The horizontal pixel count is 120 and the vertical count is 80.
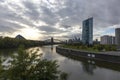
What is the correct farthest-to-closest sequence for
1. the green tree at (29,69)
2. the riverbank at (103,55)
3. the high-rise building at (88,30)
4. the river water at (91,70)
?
the high-rise building at (88,30) → the riverbank at (103,55) → the river water at (91,70) → the green tree at (29,69)

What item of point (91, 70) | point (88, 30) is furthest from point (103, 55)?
point (88, 30)

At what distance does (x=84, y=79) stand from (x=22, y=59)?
19.7m

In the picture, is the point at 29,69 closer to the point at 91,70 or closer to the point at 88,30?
the point at 91,70

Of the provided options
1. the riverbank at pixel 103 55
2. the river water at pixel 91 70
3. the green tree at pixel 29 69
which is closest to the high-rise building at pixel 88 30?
the riverbank at pixel 103 55

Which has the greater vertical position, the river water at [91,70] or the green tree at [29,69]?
the green tree at [29,69]

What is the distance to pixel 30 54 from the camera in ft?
28.2

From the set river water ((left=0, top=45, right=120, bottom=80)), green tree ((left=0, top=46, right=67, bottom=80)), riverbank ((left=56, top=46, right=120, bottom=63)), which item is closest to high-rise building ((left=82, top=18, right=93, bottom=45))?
riverbank ((left=56, top=46, right=120, bottom=63))

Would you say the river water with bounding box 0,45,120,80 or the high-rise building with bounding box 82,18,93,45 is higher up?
the high-rise building with bounding box 82,18,93,45

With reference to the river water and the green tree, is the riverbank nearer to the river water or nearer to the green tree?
the river water

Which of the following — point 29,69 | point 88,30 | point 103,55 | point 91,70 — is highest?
point 88,30

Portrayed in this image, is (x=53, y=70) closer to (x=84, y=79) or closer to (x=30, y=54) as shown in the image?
(x=30, y=54)

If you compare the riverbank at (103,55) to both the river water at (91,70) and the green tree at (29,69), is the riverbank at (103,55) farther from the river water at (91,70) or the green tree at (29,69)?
the green tree at (29,69)

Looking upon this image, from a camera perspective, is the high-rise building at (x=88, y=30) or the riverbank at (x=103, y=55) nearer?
the riverbank at (x=103, y=55)

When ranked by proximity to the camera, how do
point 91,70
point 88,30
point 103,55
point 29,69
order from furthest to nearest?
point 88,30, point 103,55, point 91,70, point 29,69
